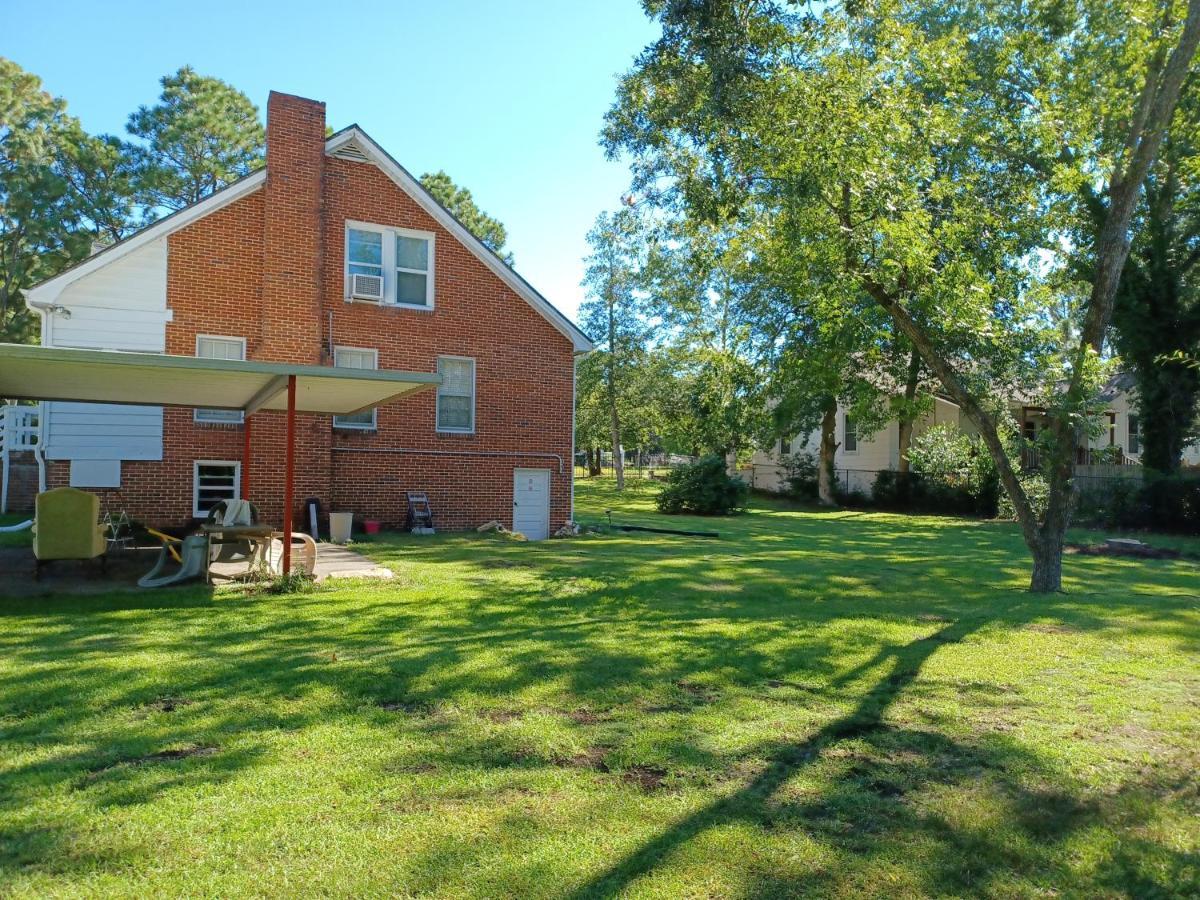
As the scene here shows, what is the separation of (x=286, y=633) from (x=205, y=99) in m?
39.9

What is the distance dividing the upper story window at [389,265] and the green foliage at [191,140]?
1024 inches

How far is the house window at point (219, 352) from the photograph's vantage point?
620 inches

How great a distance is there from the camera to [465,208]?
4456cm

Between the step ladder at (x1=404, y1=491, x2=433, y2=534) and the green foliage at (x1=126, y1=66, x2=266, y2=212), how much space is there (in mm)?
28288

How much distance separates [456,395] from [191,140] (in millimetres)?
29194

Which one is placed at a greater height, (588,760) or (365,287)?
(365,287)

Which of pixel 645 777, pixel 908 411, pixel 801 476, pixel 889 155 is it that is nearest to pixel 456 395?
pixel 889 155

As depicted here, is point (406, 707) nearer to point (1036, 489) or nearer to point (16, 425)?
point (16, 425)

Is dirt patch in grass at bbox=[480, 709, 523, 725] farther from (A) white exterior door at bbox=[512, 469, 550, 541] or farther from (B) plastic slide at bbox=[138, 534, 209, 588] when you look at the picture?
(A) white exterior door at bbox=[512, 469, 550, 541]

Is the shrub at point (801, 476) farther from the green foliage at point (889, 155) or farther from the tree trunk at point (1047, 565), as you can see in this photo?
the tree trunk at point (1047, 565)

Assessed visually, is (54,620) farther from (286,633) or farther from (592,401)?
(592,401)

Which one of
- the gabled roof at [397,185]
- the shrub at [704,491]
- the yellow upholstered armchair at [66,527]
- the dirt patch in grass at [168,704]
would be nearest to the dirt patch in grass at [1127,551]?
the shrub at [704,491]

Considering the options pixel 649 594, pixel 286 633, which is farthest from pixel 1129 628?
pixel 286 633

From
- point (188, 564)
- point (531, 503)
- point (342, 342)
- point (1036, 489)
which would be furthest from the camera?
point (1036, 489)
